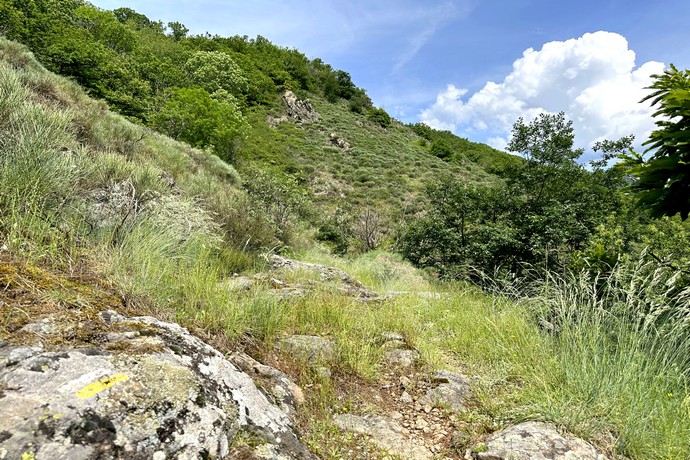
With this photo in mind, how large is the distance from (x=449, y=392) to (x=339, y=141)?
3389 centimetres

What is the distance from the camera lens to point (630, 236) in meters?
12.2

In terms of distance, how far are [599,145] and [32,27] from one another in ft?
100

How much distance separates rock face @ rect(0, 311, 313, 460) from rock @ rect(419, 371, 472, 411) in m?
1.21

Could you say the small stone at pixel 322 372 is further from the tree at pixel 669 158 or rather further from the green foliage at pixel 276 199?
the green foliage at pixel 276 199

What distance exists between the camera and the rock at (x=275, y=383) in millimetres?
2232

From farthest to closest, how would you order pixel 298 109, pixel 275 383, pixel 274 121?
1. pixel 298 109
2. pixel 274 121
3. pixel 275 383

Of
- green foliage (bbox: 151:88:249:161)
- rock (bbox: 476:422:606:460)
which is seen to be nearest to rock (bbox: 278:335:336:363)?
rock (bbox: 476:422:606:460)

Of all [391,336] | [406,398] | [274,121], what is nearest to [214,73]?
[274,121]

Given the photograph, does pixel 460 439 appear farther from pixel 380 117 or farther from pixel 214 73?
pixel 380 117

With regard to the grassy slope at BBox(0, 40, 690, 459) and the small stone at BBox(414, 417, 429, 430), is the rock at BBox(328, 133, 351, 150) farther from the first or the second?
the small stone at BBox(414, 417, 429, 430)

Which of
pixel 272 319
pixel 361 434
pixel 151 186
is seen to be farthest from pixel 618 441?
pixel 151 186

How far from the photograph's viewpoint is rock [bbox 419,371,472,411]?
2640 millimetres

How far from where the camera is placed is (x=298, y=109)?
4012cm

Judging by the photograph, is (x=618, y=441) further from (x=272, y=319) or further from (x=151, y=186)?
(x=151, y=186)
